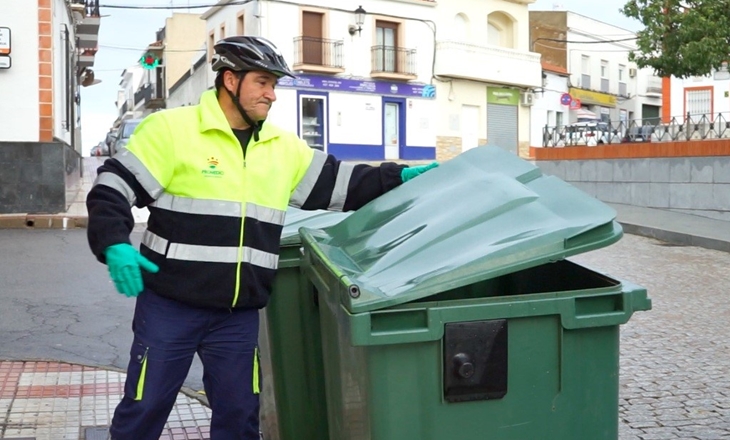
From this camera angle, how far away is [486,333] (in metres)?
2.56

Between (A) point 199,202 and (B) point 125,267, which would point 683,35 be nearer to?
(A) point 199,202

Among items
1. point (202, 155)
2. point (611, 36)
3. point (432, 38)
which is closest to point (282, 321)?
point (202, 155)

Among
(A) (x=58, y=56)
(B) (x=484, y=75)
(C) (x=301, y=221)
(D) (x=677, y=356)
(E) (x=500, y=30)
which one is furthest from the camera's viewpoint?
(E) (x=500, y=30)

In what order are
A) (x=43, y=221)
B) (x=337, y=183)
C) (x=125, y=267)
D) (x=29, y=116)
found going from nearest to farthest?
(x=125, y=267)
(x=337, y=183)
(x=43, y=221)
(x=29, y=116)

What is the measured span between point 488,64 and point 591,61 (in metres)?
12.7

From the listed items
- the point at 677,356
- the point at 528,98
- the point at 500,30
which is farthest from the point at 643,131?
the point at 500,30

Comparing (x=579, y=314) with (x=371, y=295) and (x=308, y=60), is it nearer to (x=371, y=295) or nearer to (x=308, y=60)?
(x=371, y=295)

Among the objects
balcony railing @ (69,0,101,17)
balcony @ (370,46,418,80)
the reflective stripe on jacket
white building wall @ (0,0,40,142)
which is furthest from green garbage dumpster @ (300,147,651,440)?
balcony @ (370,46,418,80)

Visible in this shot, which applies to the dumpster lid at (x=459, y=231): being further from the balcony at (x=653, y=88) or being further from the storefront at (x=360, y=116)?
the balcony at (x=653, y=88)

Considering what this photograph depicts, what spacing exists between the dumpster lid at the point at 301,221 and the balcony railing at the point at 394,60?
32.3 meters

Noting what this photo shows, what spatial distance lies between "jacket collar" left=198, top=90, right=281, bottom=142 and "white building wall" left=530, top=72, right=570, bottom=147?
127ft

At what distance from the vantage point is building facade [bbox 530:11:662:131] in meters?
47.8

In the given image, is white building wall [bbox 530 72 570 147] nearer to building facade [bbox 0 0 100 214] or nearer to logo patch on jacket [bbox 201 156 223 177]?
building facade [bbox 0 0 100 214]

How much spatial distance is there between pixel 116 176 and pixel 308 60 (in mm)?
31879
